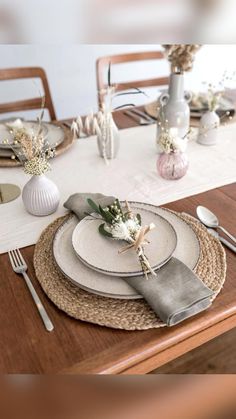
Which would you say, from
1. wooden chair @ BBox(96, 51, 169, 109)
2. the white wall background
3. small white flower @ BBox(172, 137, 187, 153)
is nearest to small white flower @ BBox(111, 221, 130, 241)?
small white flower @ BBox(172, 137, 187, 153)

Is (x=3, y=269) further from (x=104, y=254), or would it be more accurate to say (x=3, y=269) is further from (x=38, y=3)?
(x=38, y=3)

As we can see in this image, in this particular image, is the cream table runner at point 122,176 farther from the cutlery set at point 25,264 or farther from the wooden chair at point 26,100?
the wooden chair at point 26,100

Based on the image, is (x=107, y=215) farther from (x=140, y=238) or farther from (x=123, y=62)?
(x=123, y=62)

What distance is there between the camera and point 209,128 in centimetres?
96

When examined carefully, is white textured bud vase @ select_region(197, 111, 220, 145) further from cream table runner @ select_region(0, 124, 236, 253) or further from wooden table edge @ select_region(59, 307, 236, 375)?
wooden table edge @ select_region(59, 307, 236, 375)

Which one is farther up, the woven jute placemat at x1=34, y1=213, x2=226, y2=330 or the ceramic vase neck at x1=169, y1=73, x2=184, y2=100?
the ceramic vase neck at x1=169, y1=73, x2=184, y2=100

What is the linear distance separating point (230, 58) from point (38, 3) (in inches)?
117

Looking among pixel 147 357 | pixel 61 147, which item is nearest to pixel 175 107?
pixel 61 147

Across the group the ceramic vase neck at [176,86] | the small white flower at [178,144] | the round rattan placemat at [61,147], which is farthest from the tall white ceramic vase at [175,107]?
the round rattan placemat at [61,147]

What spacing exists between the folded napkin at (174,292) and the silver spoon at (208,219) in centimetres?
15

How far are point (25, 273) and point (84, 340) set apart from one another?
0.16 meters

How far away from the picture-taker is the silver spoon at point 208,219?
2.08 ft

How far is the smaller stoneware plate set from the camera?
0.51m

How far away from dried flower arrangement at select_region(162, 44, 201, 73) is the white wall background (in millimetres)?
995
